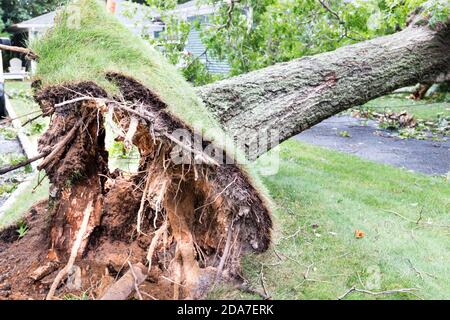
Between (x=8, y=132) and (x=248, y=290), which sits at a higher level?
(x=8, y=132)

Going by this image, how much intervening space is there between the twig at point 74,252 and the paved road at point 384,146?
527cm

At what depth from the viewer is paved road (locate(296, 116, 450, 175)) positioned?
7.12m

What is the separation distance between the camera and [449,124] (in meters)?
9.98

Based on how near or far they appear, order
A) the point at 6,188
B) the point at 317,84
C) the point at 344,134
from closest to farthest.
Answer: the point at 317,84
the point at 6,188
the point at 344,134

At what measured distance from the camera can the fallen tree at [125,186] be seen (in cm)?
262

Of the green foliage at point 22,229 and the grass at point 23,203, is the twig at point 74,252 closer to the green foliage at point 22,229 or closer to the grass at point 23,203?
the green foliage at point 22,229

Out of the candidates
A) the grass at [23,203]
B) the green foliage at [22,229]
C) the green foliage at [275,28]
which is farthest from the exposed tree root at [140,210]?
the green foliage at [275,28]

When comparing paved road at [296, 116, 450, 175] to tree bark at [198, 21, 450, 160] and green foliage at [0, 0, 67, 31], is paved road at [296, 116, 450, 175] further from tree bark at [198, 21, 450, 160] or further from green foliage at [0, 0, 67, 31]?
green foliage at [0, 0, 67, 31]

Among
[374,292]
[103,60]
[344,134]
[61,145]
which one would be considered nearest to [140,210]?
[61,145]

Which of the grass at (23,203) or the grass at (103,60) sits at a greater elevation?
the grass at (103,60)

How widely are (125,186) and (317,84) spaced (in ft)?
7.44

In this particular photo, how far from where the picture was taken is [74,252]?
9.04 feet

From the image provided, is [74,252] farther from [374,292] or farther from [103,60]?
[374,292]

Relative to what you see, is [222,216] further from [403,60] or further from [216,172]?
[403,60]
